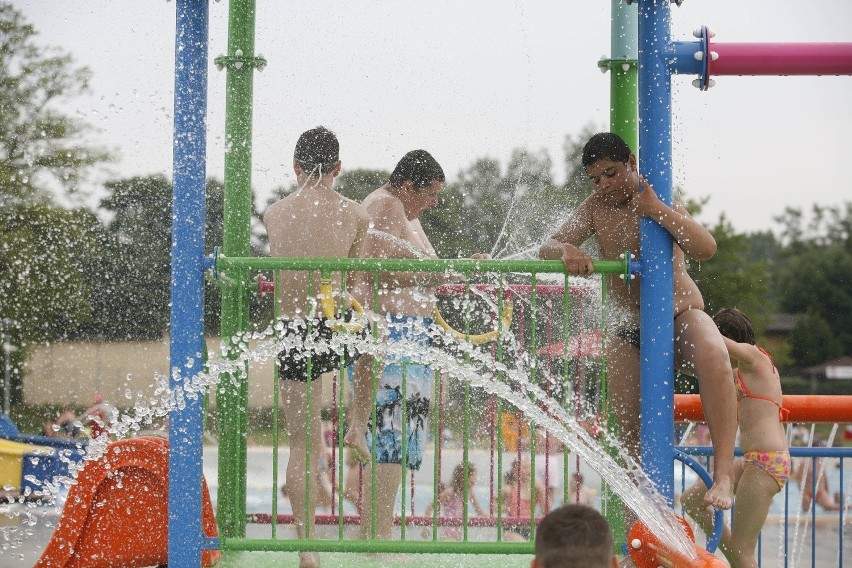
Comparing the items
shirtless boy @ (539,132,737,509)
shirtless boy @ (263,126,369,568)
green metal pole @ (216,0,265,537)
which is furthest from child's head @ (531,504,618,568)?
shirtless boy @ (263,126,369,568)

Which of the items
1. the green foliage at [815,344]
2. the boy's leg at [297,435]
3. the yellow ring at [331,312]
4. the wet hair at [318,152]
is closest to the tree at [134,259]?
the wet hair at [318,152]

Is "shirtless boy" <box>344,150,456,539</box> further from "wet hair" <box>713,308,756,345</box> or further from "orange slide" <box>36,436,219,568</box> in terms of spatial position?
"wet hair" <box>713,308,756,345</box>

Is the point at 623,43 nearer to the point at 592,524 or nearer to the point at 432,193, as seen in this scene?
the point at 432,193

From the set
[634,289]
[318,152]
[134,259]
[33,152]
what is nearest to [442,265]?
[634,289]

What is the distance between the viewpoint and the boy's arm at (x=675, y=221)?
376cm

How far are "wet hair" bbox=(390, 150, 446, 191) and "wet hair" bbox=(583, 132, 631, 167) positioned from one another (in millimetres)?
1192

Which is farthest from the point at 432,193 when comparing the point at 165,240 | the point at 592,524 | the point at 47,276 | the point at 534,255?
the point at 47,276

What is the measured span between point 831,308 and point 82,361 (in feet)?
140

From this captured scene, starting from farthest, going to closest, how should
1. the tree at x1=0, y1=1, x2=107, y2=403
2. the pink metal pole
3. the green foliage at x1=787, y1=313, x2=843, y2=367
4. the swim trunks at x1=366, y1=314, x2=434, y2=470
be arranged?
the green foliage at x1=787, y1=313, x2=843, y2=367 < the tree at x1=0, y1=1, x2=107, y2=403 < the swim trunks at x1=366, y1=314, x2=434, y2=470 < the pink metal pole

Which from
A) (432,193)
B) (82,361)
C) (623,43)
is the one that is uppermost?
(623,43)

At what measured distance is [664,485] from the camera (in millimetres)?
3748

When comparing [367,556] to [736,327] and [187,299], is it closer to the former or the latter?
[187,299]

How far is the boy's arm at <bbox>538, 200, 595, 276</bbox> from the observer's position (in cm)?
382

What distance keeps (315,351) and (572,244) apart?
1152 millimetres
